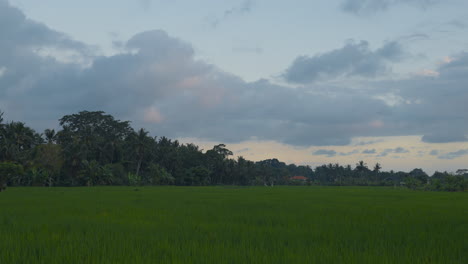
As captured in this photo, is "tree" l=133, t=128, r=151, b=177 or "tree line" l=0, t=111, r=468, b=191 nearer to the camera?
"tree line" l=0, t=111, r=468, b=191

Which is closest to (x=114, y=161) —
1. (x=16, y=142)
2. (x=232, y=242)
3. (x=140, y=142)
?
(x=140, y=142)

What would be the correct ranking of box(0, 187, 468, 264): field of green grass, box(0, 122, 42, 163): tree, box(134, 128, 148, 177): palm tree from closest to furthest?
1. box(0, 187, 468, 264): field of green grass
2. box(0, 122, 42, 163): tree
3. box(134, 128, 148, 177): palm tree

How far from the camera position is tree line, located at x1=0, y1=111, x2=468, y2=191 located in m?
43.5

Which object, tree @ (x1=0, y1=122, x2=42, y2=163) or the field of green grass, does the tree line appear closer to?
tree @ (x1=0, y1=122, x2=42, y2=163)

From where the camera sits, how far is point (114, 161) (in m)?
59.9

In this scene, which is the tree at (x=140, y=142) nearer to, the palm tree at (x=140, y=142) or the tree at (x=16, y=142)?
the palm tree at (x=140, y=142)

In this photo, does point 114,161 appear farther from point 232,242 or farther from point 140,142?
point 232,242

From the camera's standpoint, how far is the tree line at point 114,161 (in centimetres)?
4347

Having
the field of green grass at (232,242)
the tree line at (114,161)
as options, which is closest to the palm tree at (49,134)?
the tree line at (114,161)

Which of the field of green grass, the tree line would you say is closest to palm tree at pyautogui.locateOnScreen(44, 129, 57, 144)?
the tree line

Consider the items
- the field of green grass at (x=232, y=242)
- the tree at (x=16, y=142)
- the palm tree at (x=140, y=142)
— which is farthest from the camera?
the palm tree at (x=140, y=142)

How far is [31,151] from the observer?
44719 millimetres

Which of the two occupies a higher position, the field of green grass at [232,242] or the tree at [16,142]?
the tree at [16,142]

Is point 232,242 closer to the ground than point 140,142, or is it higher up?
closer to the ground
